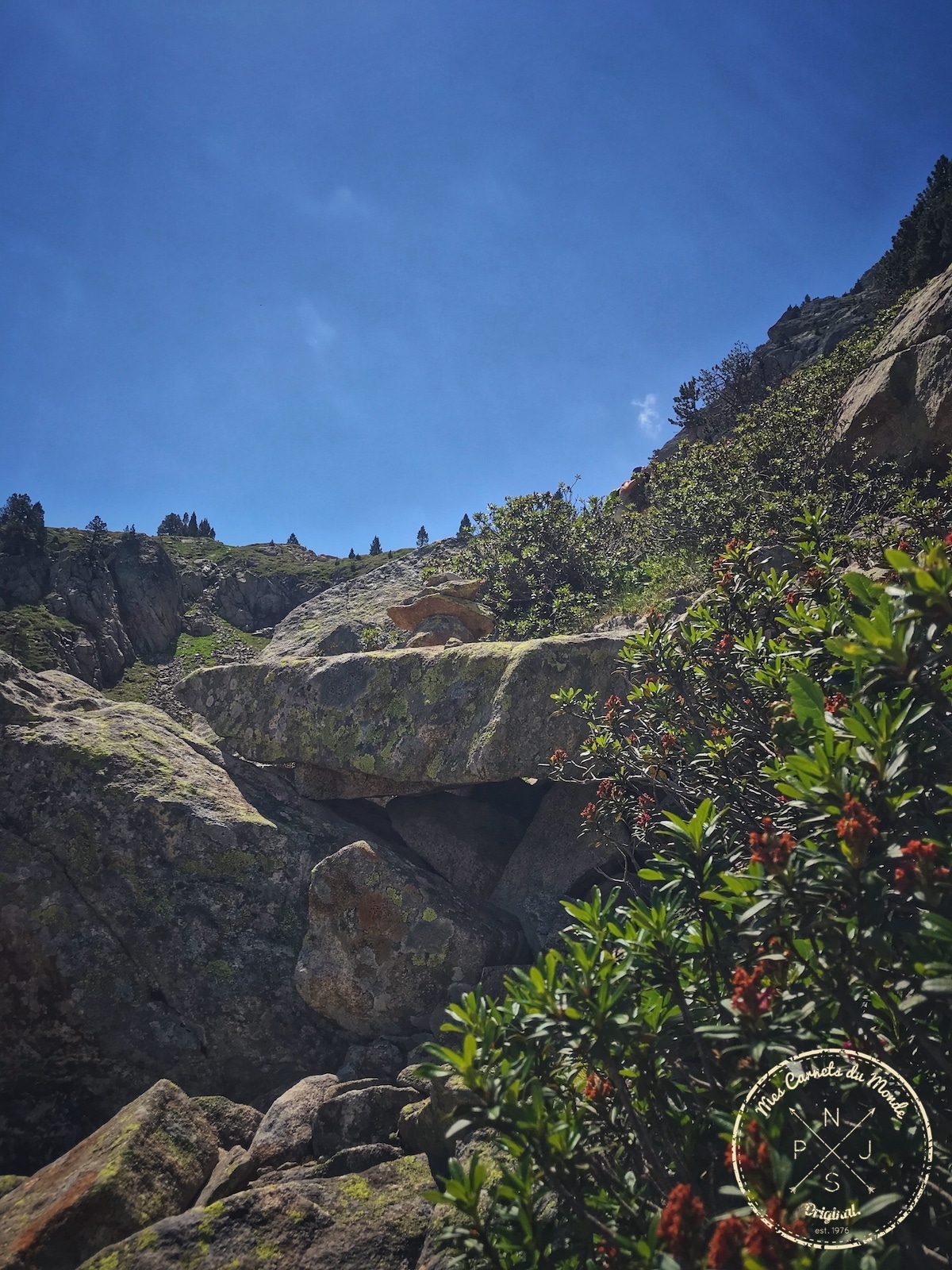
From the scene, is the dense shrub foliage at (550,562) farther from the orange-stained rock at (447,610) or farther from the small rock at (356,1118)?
the small rock at (356,1118)

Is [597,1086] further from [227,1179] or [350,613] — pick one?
[350,613]

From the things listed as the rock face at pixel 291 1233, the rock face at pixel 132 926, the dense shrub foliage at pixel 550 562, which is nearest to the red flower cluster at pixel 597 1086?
the rock face at pixel 291 1233

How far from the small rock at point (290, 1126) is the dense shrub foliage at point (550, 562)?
23.4ft

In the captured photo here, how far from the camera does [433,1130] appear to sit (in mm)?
4980

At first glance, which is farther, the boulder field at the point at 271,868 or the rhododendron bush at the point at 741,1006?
the boulder field at the point at 271,868

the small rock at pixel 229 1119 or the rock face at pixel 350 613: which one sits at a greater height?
the rock face at pixel 350 613

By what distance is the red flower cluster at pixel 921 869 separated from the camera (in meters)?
2.25

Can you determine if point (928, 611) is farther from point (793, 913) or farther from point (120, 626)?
point (120, 626)

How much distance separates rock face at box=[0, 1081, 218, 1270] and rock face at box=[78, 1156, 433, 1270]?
1.86ft

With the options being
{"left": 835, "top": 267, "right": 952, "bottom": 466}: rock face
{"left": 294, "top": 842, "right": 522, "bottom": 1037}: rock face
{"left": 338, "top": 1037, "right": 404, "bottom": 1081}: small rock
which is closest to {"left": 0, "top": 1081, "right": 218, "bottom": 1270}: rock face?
{"left": 338, "top": 1037, "right": 404, "bottom": 1081}: small rock

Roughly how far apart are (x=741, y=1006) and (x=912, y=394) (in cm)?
1048

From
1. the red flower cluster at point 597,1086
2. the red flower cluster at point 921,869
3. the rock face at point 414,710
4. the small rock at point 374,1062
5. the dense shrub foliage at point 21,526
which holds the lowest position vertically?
the small rock at point 374,1062

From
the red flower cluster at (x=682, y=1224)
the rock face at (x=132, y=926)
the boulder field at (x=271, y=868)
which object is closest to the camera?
the red flower cluster at (x=682, y=1224)

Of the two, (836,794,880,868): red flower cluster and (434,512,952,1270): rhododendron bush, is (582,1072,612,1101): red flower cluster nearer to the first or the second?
(434,512,952,1270): rhododendron bush
